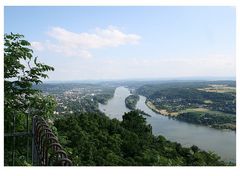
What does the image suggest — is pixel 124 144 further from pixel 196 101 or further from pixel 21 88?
pixel 21 88

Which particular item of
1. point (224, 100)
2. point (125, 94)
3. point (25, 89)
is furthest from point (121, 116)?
point (25, 89)

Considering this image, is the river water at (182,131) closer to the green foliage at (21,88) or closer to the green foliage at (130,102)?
the green foliage at (130,102)

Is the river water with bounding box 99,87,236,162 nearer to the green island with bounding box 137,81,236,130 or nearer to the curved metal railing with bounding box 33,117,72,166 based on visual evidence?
the green island with bounding box 137,81,236,130

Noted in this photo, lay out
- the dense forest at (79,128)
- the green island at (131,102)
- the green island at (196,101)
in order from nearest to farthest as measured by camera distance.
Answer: the dense forest at (79,128), the green island at (196,101), the green island at (131,102)

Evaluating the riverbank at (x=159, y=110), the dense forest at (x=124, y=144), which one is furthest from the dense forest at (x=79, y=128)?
the riverbank at (x=159, y=110)

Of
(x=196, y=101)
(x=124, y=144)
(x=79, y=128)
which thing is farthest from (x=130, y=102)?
(x=79, y=128)

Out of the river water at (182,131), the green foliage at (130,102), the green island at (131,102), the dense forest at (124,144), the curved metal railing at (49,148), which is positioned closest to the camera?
the curved metal railing at (49,148)

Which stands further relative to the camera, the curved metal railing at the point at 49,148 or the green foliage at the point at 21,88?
the green foliage at the point at 21,88
